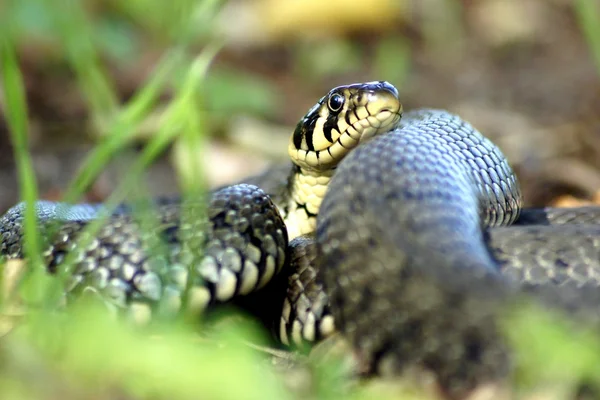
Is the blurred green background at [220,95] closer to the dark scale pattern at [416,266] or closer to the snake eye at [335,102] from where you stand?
the dark scale pattern at [416,266]

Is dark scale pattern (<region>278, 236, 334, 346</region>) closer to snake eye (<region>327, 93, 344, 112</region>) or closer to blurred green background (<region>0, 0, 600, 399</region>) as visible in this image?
blurred green background (<region>0, 0, 600, 399</region>)

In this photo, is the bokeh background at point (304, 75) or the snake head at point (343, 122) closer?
the snake head at point (343, 122)

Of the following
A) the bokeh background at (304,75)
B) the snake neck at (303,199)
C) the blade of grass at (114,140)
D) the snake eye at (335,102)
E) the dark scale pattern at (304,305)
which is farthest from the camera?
the bokeh background at (304,75)

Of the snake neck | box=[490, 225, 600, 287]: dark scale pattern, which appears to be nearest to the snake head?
the snake neck

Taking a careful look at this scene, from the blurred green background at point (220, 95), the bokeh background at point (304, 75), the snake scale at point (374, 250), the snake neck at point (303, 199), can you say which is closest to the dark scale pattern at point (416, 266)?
the snake scale at point (374, 250)

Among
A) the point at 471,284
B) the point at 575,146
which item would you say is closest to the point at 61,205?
the point at 471,284

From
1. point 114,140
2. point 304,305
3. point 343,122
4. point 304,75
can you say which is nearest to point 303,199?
point 343,122

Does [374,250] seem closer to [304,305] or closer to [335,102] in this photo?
[304,305]
